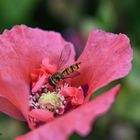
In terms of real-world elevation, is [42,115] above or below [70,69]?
below

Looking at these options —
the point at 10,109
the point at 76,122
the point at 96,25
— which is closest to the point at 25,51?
the point at 10,109

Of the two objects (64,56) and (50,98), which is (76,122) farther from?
(64,56)

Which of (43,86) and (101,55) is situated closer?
(101,55)

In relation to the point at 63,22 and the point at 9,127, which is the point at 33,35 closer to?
the point at 9,127

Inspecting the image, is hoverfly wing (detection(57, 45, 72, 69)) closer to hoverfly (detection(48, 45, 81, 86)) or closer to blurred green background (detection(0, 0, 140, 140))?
hoverfly (detection(48, 45, 81, 86))

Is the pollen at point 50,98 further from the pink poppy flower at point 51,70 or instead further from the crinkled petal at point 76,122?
the crinkled petal at point 76,122

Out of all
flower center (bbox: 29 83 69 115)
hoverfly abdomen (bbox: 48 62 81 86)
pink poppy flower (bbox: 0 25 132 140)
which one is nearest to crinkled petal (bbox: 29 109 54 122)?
pink poppy flower (bbox: 0 25 132 140)

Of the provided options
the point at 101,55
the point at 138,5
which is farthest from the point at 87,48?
the point at 138,5
